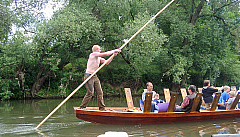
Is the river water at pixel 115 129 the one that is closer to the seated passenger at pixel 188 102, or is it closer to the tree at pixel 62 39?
the seated passenger at pixel 188 102

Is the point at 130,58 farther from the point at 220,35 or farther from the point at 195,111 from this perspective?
the point at 195,111

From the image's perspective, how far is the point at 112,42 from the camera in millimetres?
18922

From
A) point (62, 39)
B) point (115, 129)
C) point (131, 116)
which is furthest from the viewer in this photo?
point (62, 39)

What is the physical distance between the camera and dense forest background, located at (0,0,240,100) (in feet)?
52.1

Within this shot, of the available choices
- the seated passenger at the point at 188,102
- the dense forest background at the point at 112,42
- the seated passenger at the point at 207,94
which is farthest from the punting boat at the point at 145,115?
the dense forest background at the point at 112,42

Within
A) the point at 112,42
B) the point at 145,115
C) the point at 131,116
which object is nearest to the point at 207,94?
the point at 145,115

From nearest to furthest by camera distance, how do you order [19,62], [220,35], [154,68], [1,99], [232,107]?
1. [232,107]
2. [1,99]
3. [19,62]
4. [220,35]
5. [154,68]

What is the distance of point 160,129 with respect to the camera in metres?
6.57

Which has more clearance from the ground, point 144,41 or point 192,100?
point 144,41

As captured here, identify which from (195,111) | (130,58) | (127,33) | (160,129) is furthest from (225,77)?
(160,129)

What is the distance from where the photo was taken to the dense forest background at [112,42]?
52.1 feet

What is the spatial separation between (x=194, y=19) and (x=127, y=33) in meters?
6.26

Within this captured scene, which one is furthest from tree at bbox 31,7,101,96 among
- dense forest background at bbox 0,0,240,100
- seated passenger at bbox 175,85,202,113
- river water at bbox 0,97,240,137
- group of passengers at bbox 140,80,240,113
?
seated passenger at bbox 175,85,202,113

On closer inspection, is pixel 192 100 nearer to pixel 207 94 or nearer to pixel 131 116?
pixel 207 94
